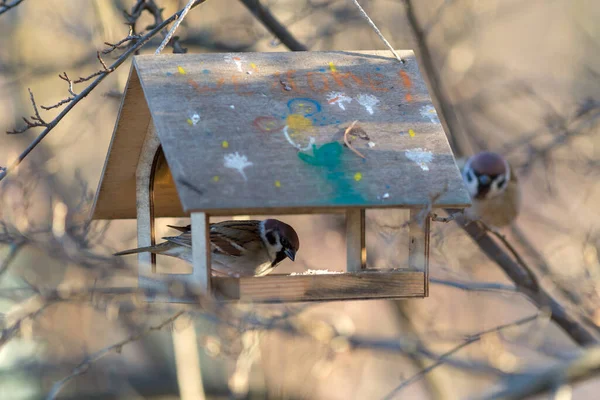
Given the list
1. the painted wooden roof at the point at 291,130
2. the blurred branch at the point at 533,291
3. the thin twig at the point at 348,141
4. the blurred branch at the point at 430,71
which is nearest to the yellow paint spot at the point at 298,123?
the painted wooden roof at the point at 291,130

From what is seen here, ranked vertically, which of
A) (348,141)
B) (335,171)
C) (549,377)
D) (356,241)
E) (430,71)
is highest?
(430,71)

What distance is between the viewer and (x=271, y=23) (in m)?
3.75

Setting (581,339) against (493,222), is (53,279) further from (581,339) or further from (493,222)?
(581,339)

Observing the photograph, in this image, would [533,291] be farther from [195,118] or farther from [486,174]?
[486,174]

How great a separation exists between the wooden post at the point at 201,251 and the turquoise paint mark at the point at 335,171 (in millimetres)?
349

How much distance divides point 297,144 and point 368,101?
0.35 meters

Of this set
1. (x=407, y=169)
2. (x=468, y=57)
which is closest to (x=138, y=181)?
(x=407, y=169)

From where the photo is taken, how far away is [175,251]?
8.84ft

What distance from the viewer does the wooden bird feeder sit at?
208cm

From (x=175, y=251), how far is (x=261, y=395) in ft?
9.02

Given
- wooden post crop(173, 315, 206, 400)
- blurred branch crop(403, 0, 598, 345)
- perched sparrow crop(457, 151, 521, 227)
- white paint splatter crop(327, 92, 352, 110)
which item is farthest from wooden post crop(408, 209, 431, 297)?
wooden post crop(173, 315, 206, 400)

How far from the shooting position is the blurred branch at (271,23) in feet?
11.9

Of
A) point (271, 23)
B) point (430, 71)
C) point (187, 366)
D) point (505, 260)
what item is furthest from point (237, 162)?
point (187, 366)

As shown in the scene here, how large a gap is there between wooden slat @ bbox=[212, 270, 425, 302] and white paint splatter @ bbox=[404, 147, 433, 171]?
36cm
